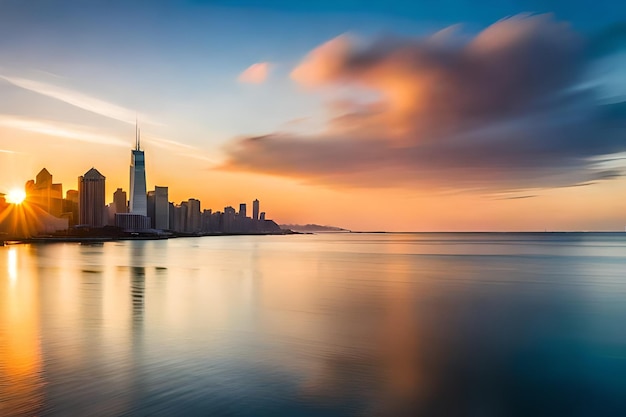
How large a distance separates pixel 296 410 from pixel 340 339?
28.0 ft

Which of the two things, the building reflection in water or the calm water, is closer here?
the building reflection in water

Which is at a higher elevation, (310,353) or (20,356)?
(20,356)

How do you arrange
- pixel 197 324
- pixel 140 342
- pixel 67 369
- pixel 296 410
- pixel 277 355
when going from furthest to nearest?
pixel 197 324, pixel 140 342, pixel 277 355, pixel 67 369, pixel 296 410

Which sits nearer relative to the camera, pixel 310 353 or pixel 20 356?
pixel 20 356

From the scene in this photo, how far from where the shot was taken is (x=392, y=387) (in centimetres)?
1385

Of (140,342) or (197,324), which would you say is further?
(197,324)

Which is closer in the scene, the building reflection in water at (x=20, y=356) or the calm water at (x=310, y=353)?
the building reflection in water at (x=20, y=356)

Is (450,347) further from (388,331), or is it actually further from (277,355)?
(277,355)

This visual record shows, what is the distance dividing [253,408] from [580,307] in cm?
2749

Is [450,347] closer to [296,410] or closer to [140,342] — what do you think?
[296,410]

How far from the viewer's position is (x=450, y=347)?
1956 cm

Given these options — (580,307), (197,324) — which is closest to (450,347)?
(197,324)

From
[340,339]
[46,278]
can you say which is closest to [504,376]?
[340,339]

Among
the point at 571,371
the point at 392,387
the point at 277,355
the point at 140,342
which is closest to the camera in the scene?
the point at 392,387
